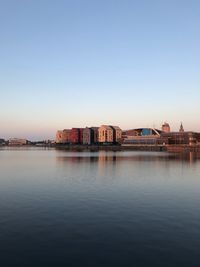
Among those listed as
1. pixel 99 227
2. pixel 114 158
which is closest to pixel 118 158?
pixel 114 158

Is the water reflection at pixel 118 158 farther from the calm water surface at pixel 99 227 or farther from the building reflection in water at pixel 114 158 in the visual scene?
the calm water surface at pixel 99 227

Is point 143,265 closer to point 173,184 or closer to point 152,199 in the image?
point 152,199

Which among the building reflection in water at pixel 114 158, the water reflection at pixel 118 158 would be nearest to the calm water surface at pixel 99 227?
the building reflection in water at pixel 114 158

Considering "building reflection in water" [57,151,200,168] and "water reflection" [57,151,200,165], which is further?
"water reflection" [57,151,200,165]

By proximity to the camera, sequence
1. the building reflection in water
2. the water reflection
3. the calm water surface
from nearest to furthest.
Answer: the calm water surface, the building reflection in water, the water reflection

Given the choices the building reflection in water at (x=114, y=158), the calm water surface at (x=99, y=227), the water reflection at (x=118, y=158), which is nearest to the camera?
the calm water surface at (x=99, y=227)

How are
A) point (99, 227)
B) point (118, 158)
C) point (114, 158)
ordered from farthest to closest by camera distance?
1. point (114, 158)
2. point (118, 158)
3. point (99, 227)

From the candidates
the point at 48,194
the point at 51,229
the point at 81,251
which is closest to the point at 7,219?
the point at 51,229

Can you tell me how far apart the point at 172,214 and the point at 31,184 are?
76.3 feet

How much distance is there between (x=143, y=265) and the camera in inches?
610

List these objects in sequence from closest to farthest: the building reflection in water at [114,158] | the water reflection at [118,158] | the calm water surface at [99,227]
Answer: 1. the calm water surface at [99,227]
2. the building reflection in water at [114,158]
3. the water reflection at [118,158]

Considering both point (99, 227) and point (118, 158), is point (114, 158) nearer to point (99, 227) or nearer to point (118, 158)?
point (118, 158)

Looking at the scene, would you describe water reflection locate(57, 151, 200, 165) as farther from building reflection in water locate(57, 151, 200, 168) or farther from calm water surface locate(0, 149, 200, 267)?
calm water surface locate(0, 149, 200, 267)

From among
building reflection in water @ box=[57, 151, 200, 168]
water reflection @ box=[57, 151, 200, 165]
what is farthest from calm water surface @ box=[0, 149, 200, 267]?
water reflection @ box=[57, 151, 200, 165]
